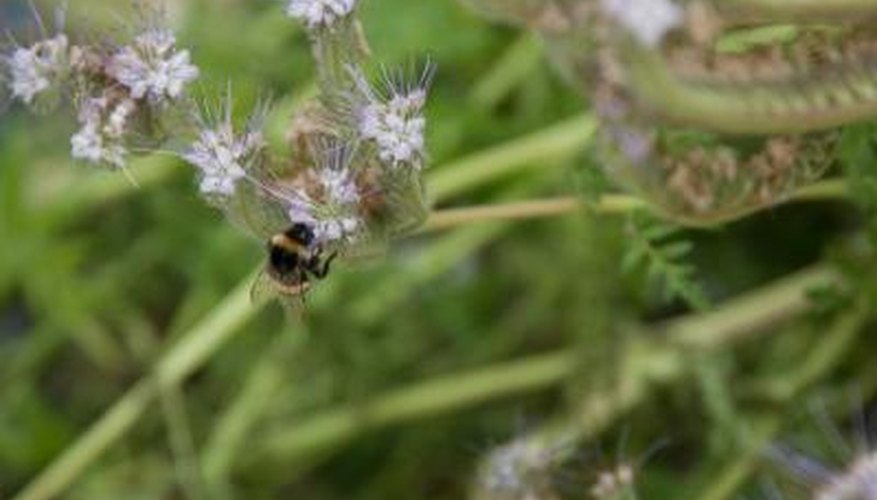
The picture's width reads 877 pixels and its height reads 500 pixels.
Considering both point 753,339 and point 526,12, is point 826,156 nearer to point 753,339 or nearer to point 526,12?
point 526,12

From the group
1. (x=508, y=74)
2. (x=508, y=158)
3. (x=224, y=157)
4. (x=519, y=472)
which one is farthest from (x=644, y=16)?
(x=508, y=74)

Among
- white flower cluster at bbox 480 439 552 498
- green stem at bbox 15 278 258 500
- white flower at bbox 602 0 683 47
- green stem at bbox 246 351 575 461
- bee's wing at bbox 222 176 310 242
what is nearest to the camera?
white flower at bbox 602 0 683 47

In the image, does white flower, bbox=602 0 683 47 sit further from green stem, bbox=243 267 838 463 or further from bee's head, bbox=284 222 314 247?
green stem, bbox=243 267 838 463

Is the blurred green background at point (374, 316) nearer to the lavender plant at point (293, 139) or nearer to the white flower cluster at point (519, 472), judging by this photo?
the white flower cluster at point (519, 472)

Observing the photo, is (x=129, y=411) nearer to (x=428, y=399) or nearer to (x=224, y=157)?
(x=428, y=399)

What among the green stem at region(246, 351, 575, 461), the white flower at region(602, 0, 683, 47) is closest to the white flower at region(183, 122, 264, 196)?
the white flower at region(602, 0, 683, 47)

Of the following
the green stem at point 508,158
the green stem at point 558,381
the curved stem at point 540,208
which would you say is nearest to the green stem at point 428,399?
the green stem at point 558,381

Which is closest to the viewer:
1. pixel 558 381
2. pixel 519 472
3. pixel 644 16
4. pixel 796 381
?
pixel 644 16
